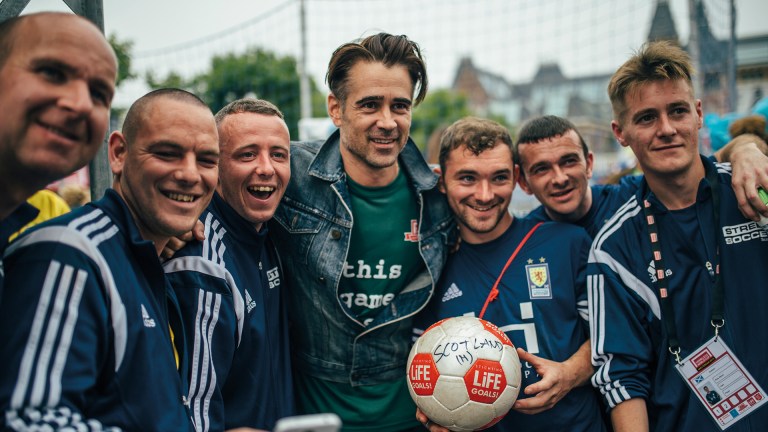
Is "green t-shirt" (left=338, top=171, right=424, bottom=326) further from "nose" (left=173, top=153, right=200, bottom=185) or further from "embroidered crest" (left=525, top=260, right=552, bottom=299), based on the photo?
"nose" (left=173, top=153, right=200, bottom=185)

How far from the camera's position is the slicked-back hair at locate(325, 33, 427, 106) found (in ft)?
10.3

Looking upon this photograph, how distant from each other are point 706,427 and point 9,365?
2822 millimetres

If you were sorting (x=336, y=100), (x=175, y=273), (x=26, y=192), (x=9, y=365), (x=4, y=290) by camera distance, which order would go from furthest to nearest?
1. (x=336, y=100)
2. (x=175, y=273)
3. (x=26, y=192)
4. (x=4, y=290)
5. (x=9, y=365)

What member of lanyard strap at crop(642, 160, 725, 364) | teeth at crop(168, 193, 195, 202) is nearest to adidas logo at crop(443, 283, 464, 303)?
lanyard strap at crop(642, 160, 725, 364)

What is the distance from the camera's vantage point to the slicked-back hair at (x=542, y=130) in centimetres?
336

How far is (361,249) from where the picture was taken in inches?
122

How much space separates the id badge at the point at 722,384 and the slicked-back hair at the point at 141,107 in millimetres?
2592

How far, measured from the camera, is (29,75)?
1592 millimetres

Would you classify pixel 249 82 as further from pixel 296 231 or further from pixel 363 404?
pixel 363 404

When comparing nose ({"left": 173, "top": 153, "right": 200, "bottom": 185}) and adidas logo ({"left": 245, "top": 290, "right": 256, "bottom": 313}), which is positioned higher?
nose ({"left": 173, "top": 153, "right": 200, "bottom": 185})

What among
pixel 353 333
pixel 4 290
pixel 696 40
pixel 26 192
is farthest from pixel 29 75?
pixel 696 40

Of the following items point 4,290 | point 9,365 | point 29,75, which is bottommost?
point 9,365

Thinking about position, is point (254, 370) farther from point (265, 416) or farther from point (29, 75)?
point (29, 75)

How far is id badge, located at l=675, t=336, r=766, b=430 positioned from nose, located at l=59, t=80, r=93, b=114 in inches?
109
